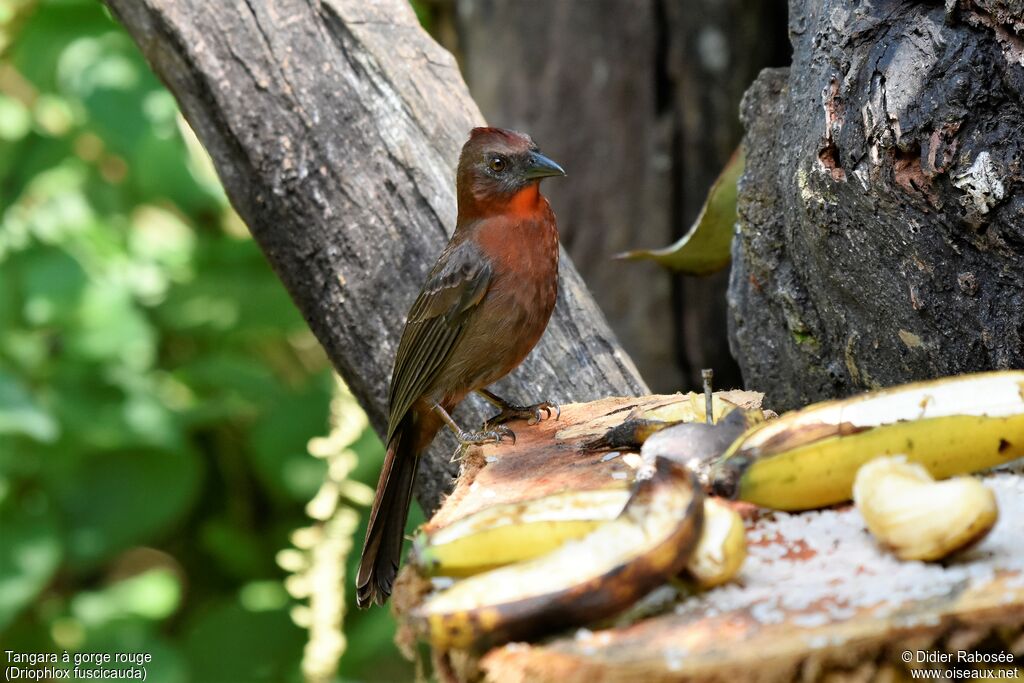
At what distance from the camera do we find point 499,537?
5.56 feet

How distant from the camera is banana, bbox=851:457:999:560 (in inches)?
60.8

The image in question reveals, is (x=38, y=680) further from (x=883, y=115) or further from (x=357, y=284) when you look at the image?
(x=883, y=115)

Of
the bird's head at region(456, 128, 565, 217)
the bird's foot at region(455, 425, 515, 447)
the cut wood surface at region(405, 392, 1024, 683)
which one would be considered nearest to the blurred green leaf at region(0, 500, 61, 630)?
the bird's foot at region(455, 425, 515, 447)

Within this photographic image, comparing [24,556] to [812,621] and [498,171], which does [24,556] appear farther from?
[812,621]

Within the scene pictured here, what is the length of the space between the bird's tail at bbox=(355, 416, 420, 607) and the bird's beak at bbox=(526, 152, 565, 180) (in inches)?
29.4

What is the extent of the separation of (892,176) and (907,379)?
48 cm

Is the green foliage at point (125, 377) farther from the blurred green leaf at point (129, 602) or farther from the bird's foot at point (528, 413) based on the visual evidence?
the bird's foot at point (528, 413)

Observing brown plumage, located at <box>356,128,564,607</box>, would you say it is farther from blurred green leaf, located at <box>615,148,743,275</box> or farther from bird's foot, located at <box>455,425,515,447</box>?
blurred green leaf, located at <box>615,148,743,275</box>

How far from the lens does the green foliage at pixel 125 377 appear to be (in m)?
4.18

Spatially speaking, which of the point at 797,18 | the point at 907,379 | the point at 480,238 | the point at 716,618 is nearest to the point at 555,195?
the point at 480,238

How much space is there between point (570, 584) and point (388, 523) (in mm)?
1736

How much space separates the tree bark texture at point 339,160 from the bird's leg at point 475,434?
0.64 ft

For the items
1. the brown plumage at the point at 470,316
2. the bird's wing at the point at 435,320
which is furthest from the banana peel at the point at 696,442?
the bird's wing at the point at 435,320

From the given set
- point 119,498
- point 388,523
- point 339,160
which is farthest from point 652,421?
point 119,498
